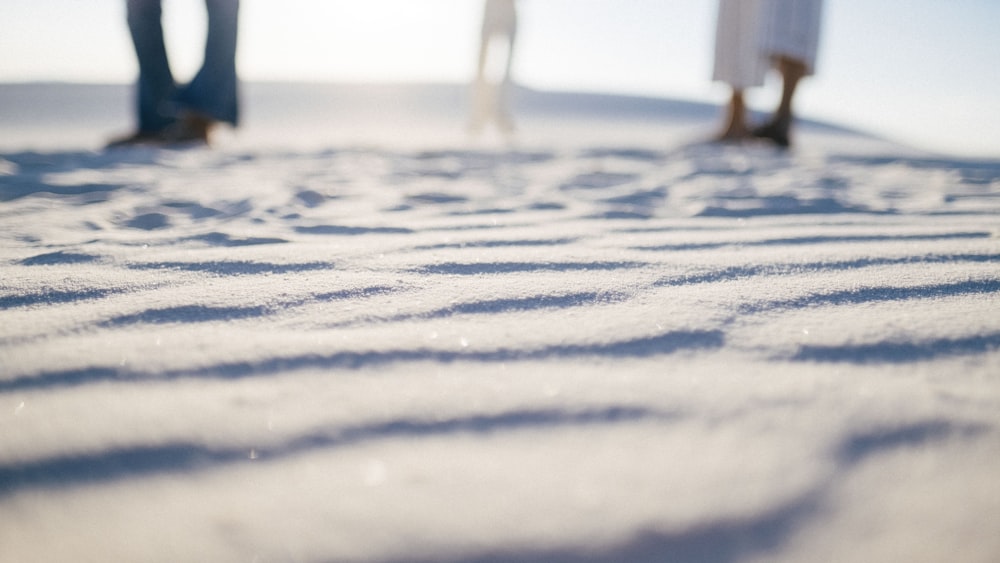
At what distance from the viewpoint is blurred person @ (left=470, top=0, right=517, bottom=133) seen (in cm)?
588

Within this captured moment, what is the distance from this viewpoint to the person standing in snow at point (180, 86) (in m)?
3.19

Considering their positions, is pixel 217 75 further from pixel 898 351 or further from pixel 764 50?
pixel 898 351

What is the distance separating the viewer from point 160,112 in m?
3.47

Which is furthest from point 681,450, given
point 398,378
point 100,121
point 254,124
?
point 100,121

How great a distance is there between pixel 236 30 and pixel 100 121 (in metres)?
8.20

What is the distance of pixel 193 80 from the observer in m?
3.23

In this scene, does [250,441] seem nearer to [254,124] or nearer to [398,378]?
[398,378]

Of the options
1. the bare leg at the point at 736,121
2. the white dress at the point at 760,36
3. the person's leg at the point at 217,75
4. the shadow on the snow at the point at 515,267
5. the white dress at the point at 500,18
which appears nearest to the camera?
the shadow on the snow at the point at 515,267

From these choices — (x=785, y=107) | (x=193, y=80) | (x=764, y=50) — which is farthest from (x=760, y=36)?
(x=193, y=80)

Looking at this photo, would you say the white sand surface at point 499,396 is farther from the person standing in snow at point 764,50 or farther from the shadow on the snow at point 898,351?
the person standing in snow at point 764,50

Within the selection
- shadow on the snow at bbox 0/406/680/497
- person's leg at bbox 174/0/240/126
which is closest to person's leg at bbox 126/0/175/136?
person's leg at bbox 174/0/240/126

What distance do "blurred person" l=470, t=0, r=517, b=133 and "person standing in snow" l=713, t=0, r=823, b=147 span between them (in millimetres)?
2093

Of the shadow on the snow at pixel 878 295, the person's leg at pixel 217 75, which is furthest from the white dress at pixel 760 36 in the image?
the shadow on the snow at pixel 878 295

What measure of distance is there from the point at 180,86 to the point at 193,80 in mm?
88
